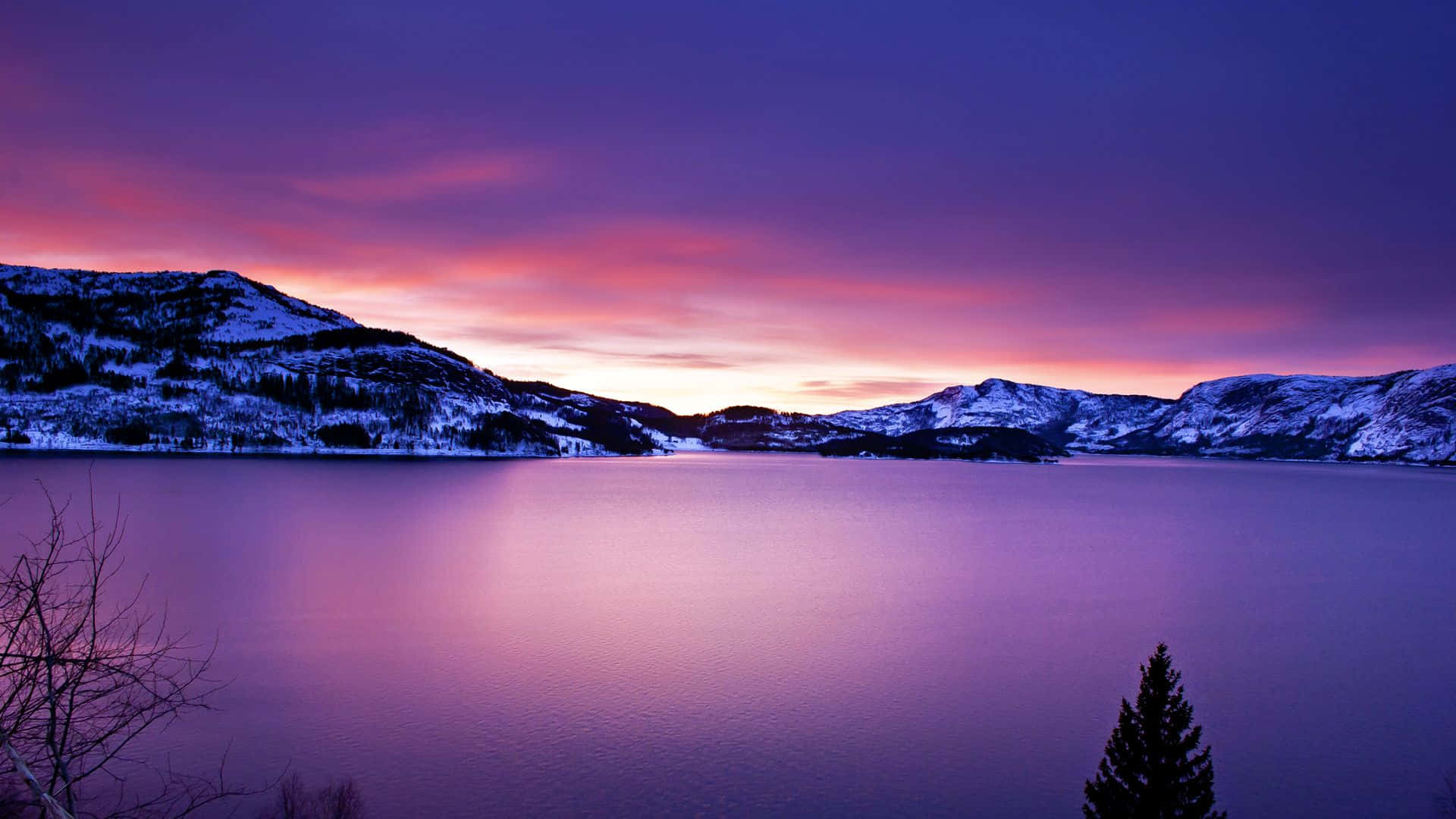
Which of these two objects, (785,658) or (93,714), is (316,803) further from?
(785,658)

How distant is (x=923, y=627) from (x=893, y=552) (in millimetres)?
18771

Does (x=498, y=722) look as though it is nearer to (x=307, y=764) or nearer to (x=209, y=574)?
(x=307, y=764)

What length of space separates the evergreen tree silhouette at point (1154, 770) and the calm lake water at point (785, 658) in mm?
2778

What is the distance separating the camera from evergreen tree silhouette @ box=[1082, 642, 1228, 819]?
11.8 metres

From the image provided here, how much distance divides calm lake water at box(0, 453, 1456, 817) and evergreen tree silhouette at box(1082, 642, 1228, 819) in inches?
109

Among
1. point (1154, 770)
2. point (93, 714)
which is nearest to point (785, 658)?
point (1154, 770)

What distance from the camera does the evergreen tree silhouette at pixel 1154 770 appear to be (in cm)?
1175

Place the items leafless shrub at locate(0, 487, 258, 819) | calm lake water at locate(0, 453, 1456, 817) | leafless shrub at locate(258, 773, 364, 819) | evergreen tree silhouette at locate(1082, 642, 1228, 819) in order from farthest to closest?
calm lake water at locate(0, 453, 1456, 817) → leafless shrub at locate(258, 773, 364, 819) → evergreen tree silhouette at locate(1082, 642, 1228, 819) → leafless shrub at locate(0, 487, 258, 819)

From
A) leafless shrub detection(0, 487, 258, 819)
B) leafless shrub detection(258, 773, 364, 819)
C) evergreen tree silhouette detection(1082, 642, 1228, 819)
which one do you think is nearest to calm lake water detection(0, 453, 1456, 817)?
leafless shrub detection(258, 773, 364, 819)

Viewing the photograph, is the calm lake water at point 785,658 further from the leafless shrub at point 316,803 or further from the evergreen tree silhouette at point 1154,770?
the evergreen tree silhouette at point 1154,770

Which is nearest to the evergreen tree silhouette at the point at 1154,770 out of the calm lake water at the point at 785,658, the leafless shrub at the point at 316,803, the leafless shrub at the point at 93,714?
the calm lake water at the point at 785,658

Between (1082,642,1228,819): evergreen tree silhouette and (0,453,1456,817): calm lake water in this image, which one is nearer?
(1082,642,1228,819): evergreen tree silhouette

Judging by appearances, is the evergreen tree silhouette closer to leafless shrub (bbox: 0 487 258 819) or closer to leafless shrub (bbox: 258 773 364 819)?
leafless shrub (bbox: 0 487 258 819)

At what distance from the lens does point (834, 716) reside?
1864 cm
